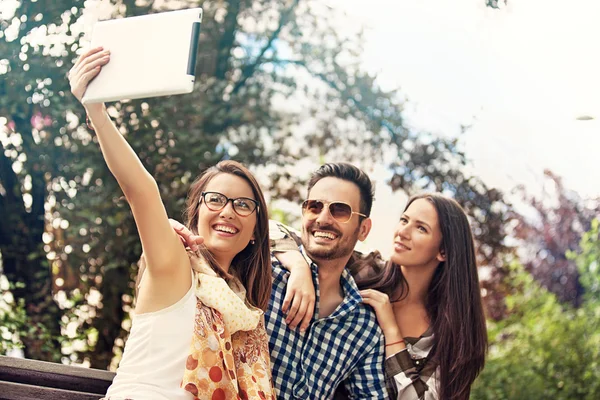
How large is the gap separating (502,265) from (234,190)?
3.30 m

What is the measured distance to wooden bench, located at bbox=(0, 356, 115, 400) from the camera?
2.11m

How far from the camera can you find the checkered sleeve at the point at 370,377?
7.80ft

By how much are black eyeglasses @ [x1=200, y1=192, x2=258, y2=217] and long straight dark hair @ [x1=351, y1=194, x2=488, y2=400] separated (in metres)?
0.77

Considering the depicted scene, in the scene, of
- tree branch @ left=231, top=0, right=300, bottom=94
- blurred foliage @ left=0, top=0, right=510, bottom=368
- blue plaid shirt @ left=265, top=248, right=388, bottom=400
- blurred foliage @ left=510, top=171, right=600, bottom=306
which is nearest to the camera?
blue plaid shirt @ left=265, top=248, right=388, bottom=400

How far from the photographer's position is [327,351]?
2.40 m

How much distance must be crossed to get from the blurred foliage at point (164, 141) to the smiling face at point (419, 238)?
1791 millimetres

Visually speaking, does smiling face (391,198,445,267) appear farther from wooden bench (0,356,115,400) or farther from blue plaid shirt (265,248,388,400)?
wooden bench (0,356,115,400)

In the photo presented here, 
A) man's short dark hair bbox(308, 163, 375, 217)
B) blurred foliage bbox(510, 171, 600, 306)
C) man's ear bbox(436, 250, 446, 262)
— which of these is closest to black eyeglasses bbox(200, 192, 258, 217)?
man's short dark hair bbox(308, 163, 375, 217)

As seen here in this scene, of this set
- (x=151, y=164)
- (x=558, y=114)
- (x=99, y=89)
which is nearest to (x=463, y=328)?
(x=99, y=89)

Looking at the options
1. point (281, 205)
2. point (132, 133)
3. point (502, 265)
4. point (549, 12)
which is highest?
point (549, 12)

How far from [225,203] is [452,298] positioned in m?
0.99

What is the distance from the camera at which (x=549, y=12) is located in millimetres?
4789

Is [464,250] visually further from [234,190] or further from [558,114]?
[558,114]

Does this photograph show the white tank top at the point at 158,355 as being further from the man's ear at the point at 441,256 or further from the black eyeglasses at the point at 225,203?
the man's ear at the point at 441,256
